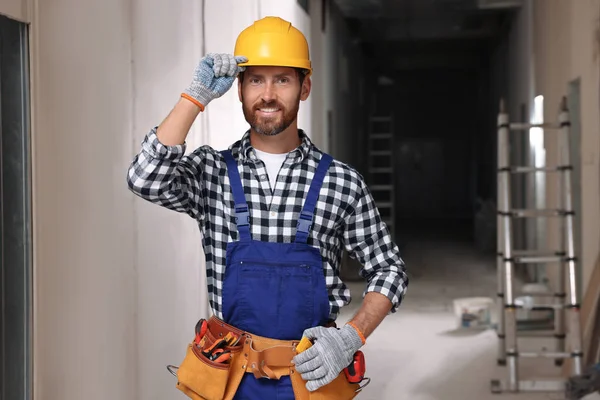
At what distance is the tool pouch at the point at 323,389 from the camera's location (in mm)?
1694

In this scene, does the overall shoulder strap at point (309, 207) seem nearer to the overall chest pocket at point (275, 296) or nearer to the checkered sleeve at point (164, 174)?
the overall chest pocket at point (275, 296)

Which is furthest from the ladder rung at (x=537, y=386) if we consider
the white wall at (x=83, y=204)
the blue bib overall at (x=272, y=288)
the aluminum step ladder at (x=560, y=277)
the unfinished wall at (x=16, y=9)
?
the unfinished wall at (x=16, y=9)

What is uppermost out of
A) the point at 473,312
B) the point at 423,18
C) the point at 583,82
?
the point at 423,18

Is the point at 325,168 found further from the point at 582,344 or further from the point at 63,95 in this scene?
the point at 582,344

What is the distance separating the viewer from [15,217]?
2.08 metres

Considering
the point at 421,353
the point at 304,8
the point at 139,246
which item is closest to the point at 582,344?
the point at 421,353

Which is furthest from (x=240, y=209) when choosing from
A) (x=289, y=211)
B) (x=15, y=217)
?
(x=15, y=217)

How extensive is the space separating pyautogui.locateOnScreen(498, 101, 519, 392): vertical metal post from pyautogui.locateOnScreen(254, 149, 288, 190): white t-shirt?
9.45ft

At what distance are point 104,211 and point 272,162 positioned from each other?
2.79 ft

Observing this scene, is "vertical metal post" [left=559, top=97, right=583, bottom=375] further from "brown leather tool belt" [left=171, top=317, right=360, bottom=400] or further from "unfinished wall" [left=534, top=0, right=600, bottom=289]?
"brown leather tool belt" [left=171, top=317, right=360, bottom=400]

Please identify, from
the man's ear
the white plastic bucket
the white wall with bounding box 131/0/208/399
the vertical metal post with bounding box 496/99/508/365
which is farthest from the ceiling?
the man's ear

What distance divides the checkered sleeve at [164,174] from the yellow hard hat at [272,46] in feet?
0.92

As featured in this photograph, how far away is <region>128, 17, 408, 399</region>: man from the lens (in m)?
1.63

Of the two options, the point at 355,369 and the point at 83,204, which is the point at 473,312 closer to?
the point at 83,204
